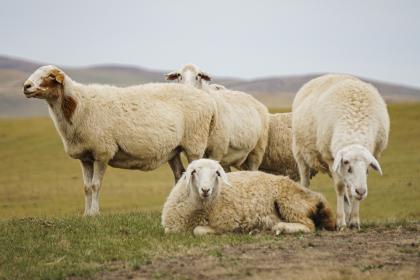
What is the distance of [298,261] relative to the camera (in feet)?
25.0

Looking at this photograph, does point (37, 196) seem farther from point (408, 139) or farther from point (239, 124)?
point (408, 139)

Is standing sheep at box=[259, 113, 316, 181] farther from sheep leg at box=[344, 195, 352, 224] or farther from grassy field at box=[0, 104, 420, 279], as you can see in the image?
sheep leg at box=[344, 195, 352, 224]

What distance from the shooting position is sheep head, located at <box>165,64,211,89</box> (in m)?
15.9

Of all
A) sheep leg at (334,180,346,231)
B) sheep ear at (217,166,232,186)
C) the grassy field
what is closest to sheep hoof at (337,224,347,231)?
sheep leg at (334,180,346,231)

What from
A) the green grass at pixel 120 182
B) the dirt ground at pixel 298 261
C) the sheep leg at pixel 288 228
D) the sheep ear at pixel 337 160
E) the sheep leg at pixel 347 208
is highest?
the sheep ear at pixel 337 160

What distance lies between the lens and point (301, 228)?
977cm

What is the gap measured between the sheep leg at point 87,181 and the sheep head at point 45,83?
1413mm

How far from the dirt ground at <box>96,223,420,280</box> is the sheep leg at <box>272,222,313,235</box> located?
54 centimetres

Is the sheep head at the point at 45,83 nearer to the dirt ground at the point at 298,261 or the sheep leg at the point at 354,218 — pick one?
the dirt ground at the point at 298,261

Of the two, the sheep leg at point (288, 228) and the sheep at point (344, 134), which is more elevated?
the sheep at point (344, 134)

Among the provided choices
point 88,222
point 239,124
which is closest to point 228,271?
point 88,222

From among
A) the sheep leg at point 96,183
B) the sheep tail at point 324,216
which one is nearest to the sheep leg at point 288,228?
the sheep tail at point 324,216

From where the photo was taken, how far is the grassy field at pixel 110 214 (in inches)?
317

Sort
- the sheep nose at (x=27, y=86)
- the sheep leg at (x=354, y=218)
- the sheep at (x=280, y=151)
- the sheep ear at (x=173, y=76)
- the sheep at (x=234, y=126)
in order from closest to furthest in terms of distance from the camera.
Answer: the sheep leg at (x=354, y=218)
the sheep nose at (x=27, y=86)
the sheep at (x=234, y=126)
the sheep at (x=280, y=151)
the sheep ear at (x=173, y=76)
